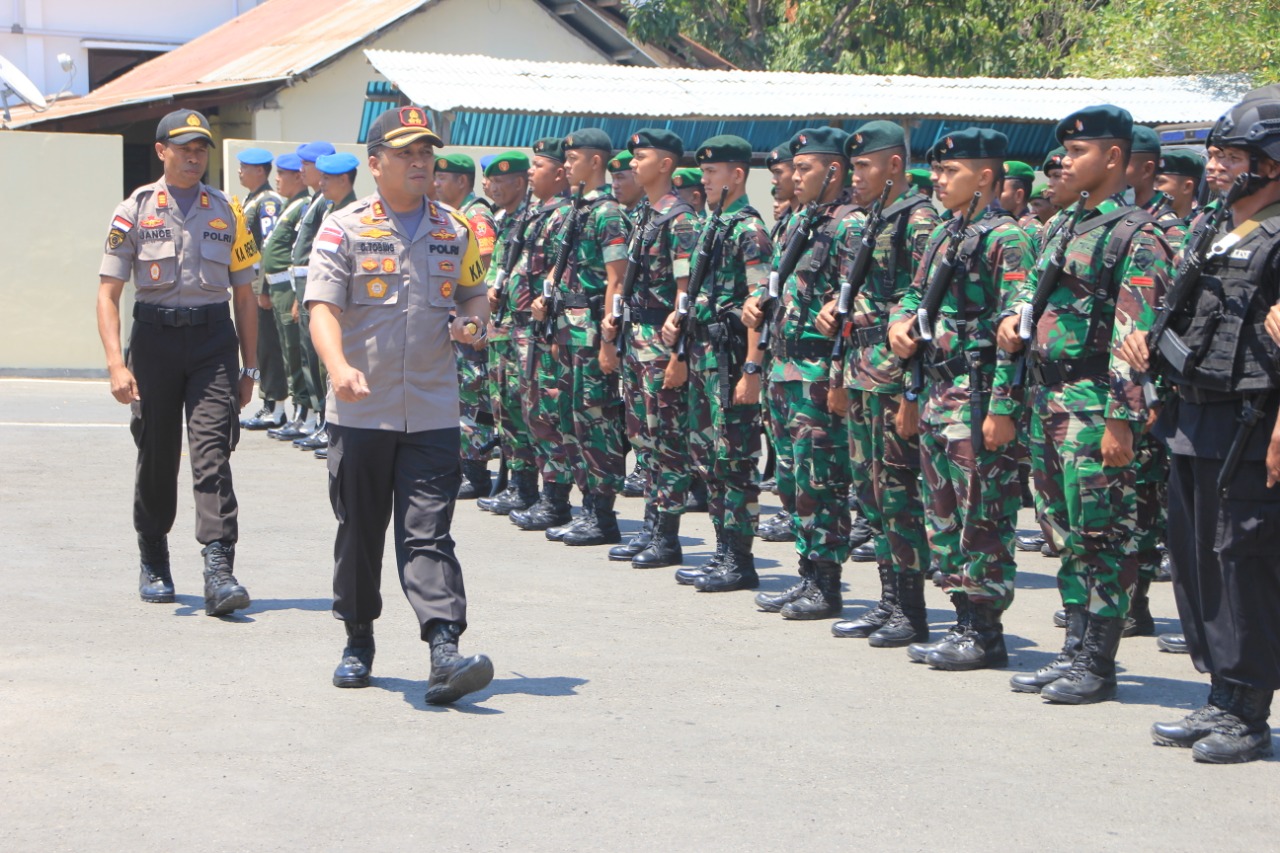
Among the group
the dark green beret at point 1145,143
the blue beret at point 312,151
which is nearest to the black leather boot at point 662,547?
the dark green beret at point 1145,143

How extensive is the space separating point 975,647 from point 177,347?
373 centimetres

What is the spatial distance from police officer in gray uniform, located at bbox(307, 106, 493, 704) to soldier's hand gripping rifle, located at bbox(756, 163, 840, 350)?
1.81 metres

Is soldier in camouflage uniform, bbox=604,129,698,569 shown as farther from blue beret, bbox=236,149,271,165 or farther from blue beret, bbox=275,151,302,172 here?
blue beret, bbox=236,149,271,165

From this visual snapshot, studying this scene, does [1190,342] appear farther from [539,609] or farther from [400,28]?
[400,28]

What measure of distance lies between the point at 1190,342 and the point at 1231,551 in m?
0.68

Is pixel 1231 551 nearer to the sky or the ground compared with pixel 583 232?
nearer to the ground

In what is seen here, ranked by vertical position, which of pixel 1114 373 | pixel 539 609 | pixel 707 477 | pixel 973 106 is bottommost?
pixel 539 609

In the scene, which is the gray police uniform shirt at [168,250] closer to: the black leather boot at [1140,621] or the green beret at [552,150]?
the green beret at [552,150]

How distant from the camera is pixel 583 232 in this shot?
29.8 ft

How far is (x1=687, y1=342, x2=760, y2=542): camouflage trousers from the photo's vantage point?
308 inches

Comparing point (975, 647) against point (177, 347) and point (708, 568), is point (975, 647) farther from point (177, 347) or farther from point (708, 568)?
point (177, 347)

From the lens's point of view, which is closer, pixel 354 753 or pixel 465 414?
pixel 354 753

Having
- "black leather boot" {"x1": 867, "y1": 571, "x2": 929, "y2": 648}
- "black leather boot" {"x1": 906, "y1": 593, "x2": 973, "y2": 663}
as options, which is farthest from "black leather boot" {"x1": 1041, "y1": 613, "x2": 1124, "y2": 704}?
"black leather boot" {"x1": 867, "y1": 571, "x2": 929, "y2": 648}

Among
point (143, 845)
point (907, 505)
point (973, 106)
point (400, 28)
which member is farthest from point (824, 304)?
point (400, 28)
